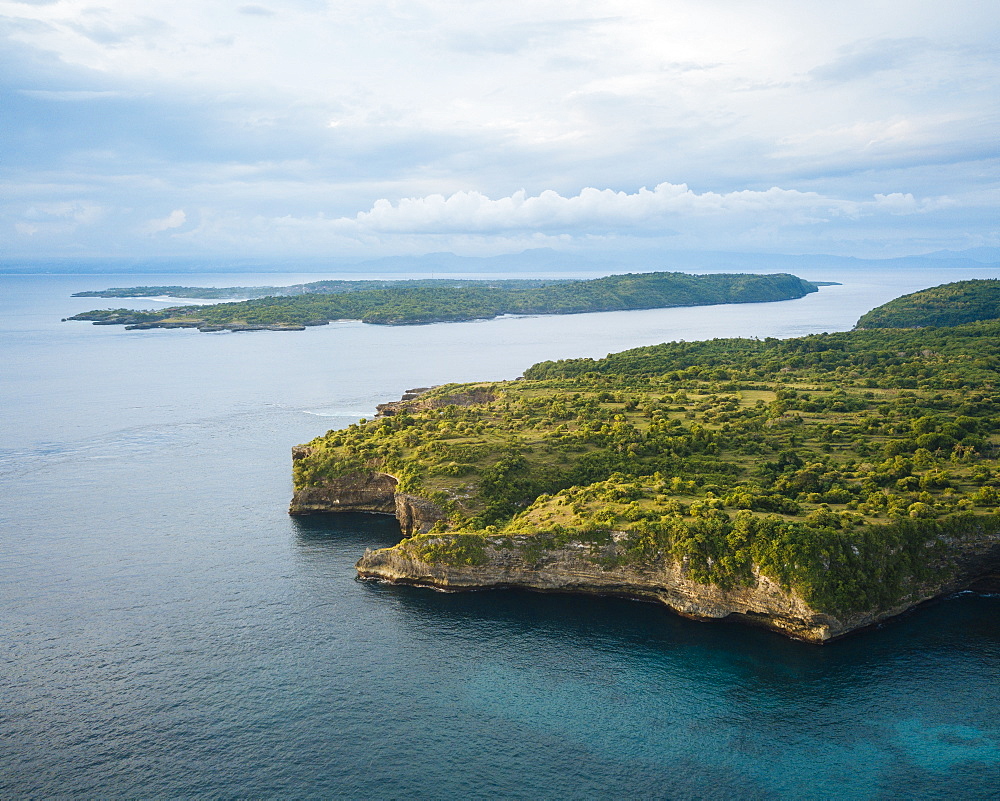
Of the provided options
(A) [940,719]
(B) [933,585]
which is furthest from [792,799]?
(B) [933,585]

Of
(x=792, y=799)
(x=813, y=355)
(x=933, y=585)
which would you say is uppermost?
(x=813, y=355)

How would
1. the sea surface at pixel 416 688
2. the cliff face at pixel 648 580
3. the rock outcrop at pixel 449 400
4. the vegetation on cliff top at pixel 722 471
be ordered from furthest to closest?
the rock outcrop at pixel 449 400 < the vegetation on cliff top at pixel 722 471 < the cliff face at pixel 648 580 < the sea surface at pixel 416 688

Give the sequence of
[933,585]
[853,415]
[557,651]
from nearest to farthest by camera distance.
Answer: [557,651] → [933,585] → [853,415]

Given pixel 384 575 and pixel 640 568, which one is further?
pixel 384 575

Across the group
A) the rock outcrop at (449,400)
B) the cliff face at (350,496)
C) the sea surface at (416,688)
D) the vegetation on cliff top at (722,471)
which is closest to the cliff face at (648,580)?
the vegetation on cliff top at (722,471)

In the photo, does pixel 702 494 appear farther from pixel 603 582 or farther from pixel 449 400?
pixel 449 400

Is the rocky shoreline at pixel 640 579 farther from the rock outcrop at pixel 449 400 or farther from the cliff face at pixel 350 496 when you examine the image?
the rock outcrop at pixel 449 400

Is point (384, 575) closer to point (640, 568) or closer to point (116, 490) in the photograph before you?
point (640, 568)
